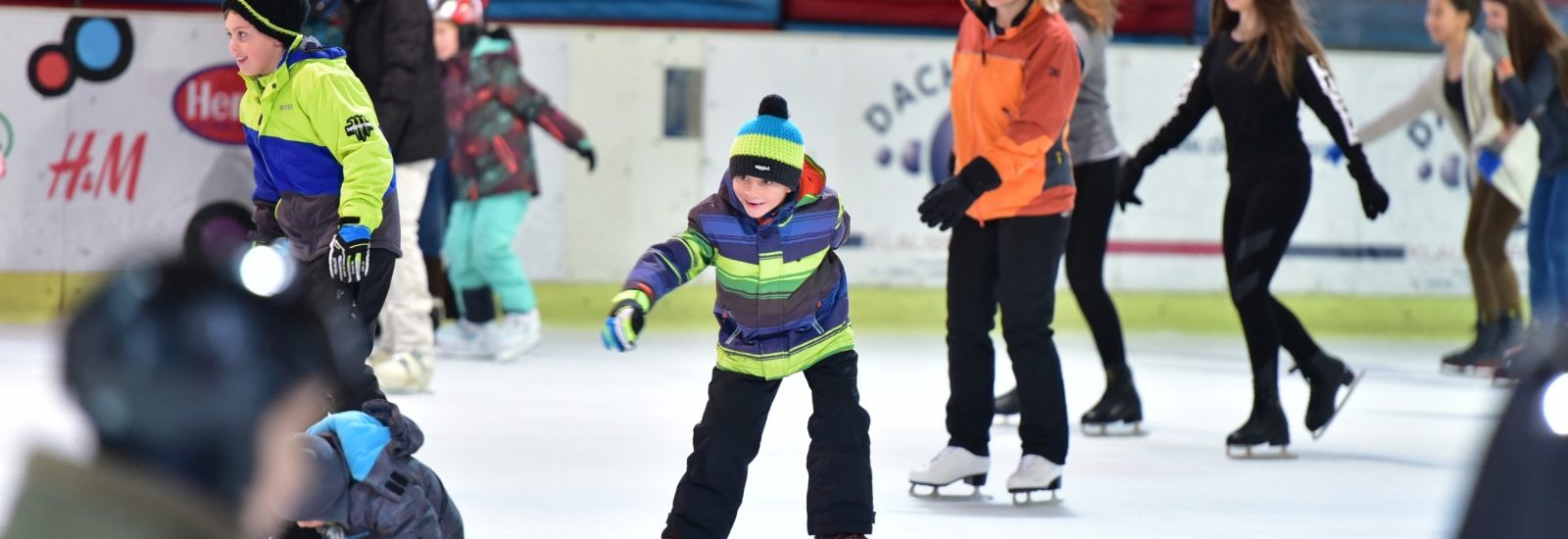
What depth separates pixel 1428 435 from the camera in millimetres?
5227

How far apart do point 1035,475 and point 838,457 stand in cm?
88

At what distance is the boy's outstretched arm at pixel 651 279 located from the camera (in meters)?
2.61

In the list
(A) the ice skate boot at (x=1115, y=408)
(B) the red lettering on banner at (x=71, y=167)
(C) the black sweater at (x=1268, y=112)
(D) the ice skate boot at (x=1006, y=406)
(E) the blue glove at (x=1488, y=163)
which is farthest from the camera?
(B) the red lettering on banner at (x=71, y=167)

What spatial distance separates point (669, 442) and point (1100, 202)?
1.30 m

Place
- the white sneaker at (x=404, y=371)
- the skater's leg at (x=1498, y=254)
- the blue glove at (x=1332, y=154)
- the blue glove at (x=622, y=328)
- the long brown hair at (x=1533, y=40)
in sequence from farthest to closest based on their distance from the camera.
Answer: the blue glove at (x=1332, y=154), the skater's leg at (x=1498, y=254), the long brown hair at (x=1533, y=40), the white sneaker at (x=404, y=371), the blue glove at (x=622, y=328)

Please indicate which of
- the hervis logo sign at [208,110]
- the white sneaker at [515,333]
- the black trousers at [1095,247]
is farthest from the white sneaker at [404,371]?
the hervis logo sign at [208,110]

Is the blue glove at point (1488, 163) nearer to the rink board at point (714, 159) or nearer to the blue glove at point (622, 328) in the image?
the rink board at point (714, 159)

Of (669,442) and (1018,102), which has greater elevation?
(1018,102)

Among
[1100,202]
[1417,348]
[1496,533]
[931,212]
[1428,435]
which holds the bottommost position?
[1417,348]

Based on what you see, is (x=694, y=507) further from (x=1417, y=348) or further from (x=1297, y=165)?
(x=1417, y=348)

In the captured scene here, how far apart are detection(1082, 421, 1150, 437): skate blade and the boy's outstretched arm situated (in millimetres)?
2347

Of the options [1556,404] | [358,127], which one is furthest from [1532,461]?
[358,127]

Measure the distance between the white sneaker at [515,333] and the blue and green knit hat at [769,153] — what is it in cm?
374

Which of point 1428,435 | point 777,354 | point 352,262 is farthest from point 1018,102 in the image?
point 1428,435
